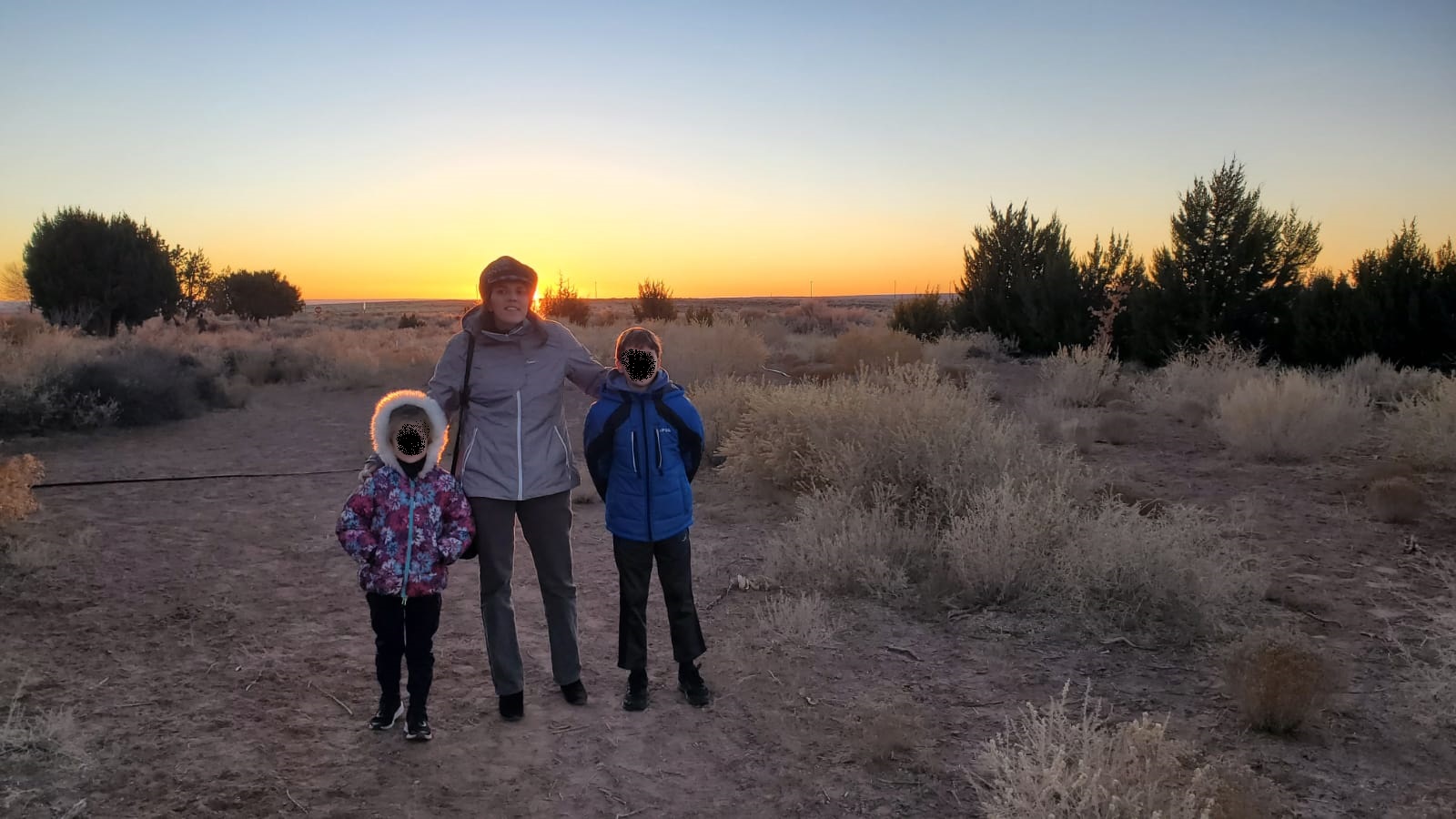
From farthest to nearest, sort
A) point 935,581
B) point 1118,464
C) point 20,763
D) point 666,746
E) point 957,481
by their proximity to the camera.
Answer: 1. point 1118,464
2. point 957,481
3. point 935,581
4. point 666,746
5. point 20,763

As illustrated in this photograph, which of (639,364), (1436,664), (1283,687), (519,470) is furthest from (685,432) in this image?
(1436,664)

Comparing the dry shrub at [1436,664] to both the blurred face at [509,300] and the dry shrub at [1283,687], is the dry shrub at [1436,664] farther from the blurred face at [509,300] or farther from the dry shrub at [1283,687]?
the blurred face at [509,300]

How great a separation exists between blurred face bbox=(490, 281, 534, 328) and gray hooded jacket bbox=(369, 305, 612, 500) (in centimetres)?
7

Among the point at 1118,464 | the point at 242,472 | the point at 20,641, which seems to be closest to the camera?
the point at 20,641

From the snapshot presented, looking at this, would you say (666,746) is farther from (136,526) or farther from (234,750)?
(136,526)

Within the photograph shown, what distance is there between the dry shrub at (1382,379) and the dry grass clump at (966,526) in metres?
6.85

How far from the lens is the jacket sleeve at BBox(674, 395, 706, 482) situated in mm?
3658

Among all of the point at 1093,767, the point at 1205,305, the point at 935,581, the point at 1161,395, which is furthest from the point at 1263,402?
the point at 1205,305

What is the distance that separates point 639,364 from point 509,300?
0.56 metres

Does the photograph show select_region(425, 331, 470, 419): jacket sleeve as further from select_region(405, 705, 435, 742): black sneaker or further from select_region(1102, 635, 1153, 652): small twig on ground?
select_region(1102, 635, 1153, 652): small twig on ground

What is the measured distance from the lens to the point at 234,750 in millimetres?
3367

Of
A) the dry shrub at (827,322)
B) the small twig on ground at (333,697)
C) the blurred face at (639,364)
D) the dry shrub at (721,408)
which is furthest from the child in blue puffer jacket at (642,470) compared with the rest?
the dry shrub at (827,322)

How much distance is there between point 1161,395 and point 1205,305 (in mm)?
6232

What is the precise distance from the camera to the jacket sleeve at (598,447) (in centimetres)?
364
